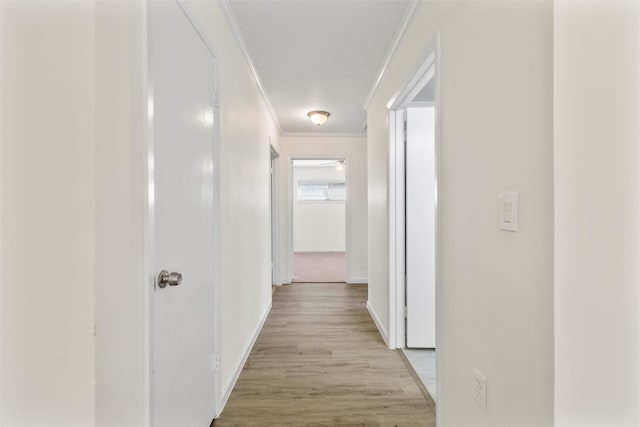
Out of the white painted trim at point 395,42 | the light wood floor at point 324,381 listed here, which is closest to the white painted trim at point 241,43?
the white painted trim at point 395,42

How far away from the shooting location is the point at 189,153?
51.1 inches

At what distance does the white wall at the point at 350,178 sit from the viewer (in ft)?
15.5

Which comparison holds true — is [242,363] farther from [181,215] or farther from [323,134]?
[323,134]

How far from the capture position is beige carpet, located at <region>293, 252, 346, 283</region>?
5.09m

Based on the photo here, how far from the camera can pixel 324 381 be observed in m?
2.00

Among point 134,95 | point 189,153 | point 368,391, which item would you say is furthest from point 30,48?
point 368,391

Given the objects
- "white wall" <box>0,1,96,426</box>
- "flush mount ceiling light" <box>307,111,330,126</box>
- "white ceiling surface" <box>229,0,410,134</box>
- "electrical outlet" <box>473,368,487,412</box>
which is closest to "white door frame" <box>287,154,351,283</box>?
"flush mount ceiling light" <box>307,111,330,126</box>

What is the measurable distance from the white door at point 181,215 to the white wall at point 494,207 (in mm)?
1164

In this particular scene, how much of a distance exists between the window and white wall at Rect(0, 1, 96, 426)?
24.8ft

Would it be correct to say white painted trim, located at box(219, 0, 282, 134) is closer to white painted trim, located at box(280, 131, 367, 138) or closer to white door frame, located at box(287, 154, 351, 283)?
white painted trim, located at box(280, 131, 367, 138)

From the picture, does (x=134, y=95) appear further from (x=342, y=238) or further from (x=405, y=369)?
(x=342, y=238)

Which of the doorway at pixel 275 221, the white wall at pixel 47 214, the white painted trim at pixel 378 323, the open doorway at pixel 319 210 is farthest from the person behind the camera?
the open doorway at pixel 319 210

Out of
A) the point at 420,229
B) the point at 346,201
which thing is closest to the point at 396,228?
the point at 420,229

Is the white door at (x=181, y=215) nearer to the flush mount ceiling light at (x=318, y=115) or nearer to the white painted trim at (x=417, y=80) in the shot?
the white painted trim at (x=417, y=80)
